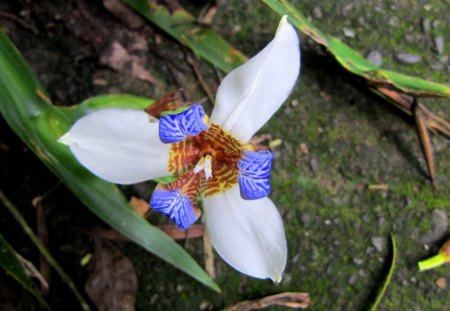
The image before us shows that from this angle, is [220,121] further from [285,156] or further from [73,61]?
[73,61]

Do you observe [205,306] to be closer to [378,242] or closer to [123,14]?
[378,242]

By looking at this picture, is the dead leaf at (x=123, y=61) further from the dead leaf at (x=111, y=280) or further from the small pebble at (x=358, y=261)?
the small pebble at (x=358, y=261)

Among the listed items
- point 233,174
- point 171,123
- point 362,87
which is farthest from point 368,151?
point 171,123

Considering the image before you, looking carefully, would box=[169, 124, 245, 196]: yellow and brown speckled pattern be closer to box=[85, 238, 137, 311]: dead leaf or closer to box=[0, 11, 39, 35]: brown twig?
box=[85, 238, 137, 311]: dead leaf

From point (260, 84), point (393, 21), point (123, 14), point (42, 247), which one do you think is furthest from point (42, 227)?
point (393, 21)

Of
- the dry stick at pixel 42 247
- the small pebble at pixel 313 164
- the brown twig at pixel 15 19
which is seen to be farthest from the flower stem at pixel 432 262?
the brown twig at pixel 15 19

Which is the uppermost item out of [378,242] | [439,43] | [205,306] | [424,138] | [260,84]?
[260,84]
